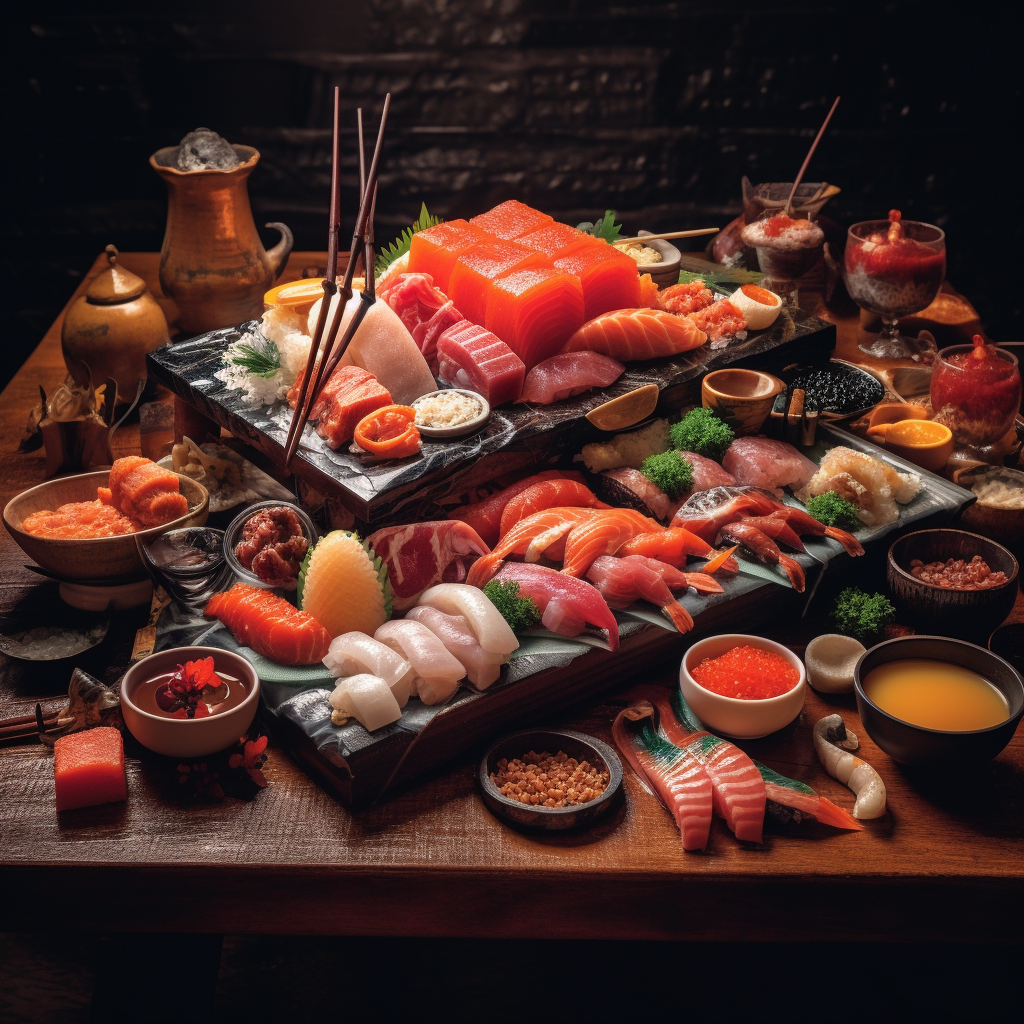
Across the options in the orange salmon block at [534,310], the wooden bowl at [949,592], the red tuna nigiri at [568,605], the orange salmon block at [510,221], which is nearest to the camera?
the red tuna nigiri at [568,605]

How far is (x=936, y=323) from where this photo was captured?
3984 mm

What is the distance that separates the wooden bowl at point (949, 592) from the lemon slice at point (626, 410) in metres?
0.76

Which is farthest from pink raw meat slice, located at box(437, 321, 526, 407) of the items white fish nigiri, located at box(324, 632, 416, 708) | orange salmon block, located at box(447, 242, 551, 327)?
white fish nigiri, located at box(324, 632, 416, 708)

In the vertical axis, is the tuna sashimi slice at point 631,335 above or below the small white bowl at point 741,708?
above

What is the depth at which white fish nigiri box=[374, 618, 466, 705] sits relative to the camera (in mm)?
2078

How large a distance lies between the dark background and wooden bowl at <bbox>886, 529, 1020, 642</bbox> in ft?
9.52

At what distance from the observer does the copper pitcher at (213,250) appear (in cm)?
355

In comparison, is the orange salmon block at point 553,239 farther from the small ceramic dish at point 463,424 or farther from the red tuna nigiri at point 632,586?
the red tuna nigiri at point 632,586

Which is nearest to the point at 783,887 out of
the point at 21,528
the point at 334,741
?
the point at 334,741

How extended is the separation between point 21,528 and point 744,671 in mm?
1666

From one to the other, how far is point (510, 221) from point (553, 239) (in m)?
0.20

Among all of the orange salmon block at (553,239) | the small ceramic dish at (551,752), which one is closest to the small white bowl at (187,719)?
the small ceramic dish at (551,752)

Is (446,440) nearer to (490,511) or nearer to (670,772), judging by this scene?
(490,511)

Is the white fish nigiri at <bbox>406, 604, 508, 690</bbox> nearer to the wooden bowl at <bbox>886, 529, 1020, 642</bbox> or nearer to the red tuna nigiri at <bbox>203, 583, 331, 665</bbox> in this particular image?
the red tuna nigiri at <bbox>203, 583, 331, 665</bbox>
